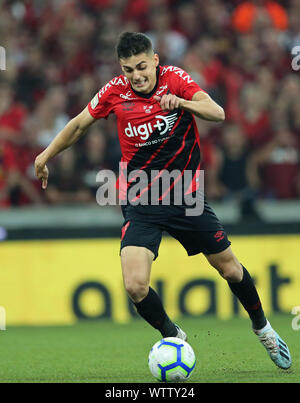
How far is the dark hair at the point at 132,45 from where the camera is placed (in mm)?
5914

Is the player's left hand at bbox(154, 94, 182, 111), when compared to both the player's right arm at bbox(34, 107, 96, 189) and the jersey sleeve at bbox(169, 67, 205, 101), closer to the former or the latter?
the jersey sleeve at bbox(169, 67, 205, 101)

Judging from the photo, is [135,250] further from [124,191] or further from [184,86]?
[184,86]

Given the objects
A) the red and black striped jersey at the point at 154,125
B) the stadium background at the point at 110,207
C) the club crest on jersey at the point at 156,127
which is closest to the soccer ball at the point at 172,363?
the red and black striped jersey at the point at 154,125

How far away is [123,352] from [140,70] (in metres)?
2.61

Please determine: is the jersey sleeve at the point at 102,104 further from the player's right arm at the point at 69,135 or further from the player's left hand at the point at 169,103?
the player's left hand at the point at 169,103

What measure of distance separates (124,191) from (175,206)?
0.38 meters

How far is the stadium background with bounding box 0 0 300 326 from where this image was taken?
10.0 m

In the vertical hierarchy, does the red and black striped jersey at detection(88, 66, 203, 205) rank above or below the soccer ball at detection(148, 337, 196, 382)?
above

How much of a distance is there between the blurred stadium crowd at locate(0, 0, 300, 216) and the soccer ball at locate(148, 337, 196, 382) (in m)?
4.47

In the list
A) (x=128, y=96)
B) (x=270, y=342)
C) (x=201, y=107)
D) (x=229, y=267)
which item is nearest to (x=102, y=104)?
(x=128, y=96)

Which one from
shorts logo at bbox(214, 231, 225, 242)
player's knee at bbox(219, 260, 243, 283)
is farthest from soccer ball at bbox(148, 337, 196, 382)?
shorts logo at bbox(214, 231, 225, 242)

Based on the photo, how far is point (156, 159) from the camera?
20.3ft

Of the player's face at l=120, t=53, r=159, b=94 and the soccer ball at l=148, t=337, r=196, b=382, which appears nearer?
the soccer ball at l=148, t=337, r=196, b=382

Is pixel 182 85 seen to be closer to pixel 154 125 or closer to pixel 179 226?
pixel 154 125
